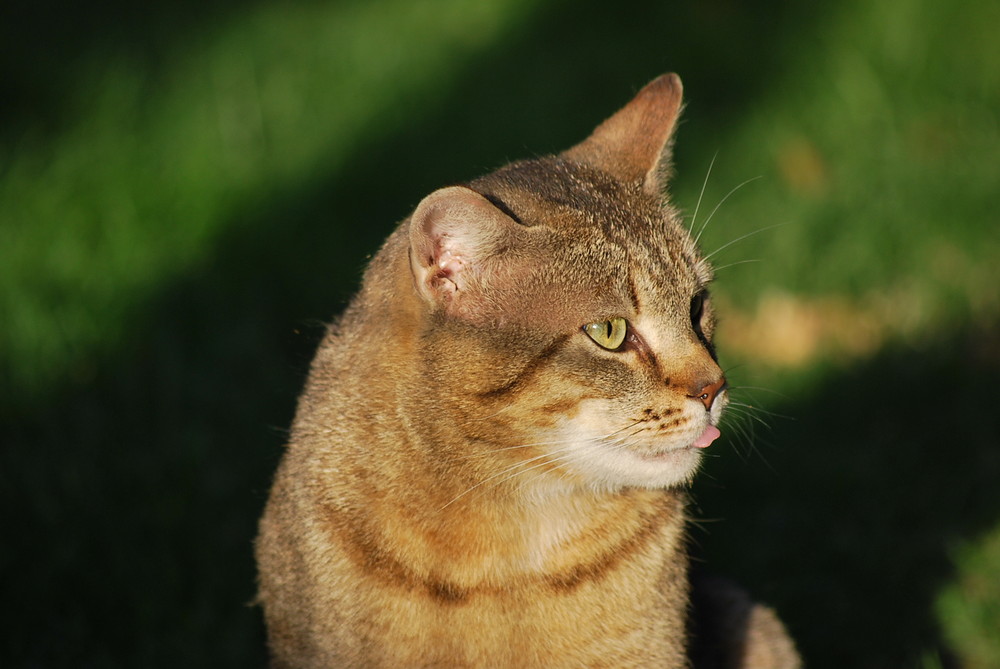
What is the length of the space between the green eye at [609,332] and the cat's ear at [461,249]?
211mm

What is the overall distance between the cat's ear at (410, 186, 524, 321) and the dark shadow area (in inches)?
69.0

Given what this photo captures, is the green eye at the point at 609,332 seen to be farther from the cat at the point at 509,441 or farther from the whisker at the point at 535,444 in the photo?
the whisker at the point at 535,444

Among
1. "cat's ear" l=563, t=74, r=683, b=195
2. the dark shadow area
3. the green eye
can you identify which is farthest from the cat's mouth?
the dark shadow area

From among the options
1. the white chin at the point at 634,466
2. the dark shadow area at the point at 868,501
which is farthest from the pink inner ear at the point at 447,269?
the dark shadow area at the point at 868,501

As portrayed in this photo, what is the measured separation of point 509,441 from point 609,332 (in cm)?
32

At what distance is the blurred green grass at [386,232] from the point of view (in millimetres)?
3611

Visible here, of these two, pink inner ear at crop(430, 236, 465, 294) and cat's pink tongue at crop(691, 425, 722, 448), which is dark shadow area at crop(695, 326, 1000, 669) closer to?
cat's pink tongue at crop(691, 425, 722, 448)

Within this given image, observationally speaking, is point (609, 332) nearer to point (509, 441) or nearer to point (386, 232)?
point (509, 441)

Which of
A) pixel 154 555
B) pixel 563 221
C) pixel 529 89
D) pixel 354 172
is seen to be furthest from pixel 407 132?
pixel 563 221

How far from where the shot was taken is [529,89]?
6395 mm

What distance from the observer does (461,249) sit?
2352 millimetres

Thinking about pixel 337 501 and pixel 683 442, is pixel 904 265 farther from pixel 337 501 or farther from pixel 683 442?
pixel 337 501

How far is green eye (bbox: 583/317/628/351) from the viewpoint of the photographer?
7.91ft

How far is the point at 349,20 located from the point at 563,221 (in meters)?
5.02
